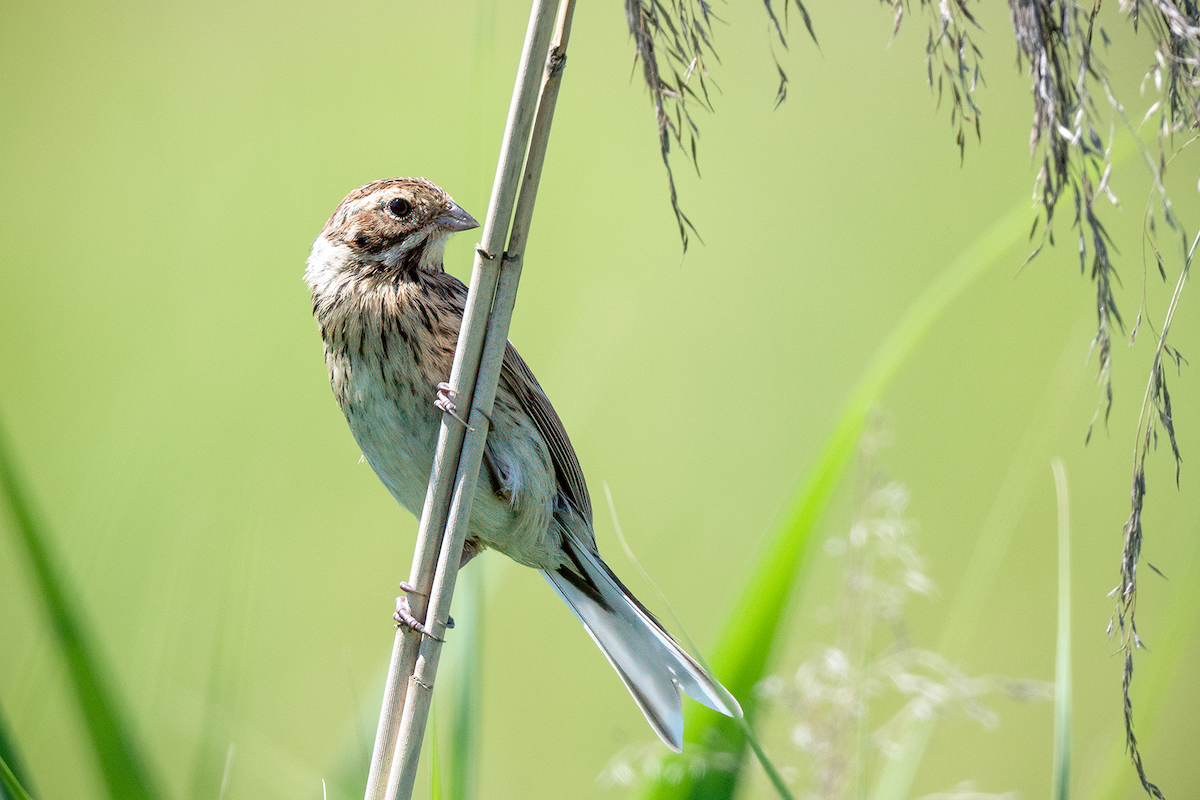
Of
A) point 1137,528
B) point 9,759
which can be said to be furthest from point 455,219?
point 1137,528

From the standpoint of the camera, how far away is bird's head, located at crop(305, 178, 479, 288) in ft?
4.54

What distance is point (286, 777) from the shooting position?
234 centimetres

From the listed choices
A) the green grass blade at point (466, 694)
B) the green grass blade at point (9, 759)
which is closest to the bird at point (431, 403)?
the green grass blade at point (466, 694)

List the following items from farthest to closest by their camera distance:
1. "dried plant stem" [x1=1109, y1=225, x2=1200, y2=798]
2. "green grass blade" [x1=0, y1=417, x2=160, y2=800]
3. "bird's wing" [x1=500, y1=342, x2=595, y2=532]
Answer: "bird's wing" [x1=500, y1=342, x2=595, y2=532] < "green grass blade" [x1=0, y1=417, x2=160, y2=800] < "dried plant stem" [x1=1109, y1=225, x2=1200, y2=798]

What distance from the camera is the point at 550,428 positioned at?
1535mm

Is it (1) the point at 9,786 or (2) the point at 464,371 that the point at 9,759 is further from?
(2) the point at 464,371

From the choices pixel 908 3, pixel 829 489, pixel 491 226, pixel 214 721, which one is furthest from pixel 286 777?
pixel 908 3

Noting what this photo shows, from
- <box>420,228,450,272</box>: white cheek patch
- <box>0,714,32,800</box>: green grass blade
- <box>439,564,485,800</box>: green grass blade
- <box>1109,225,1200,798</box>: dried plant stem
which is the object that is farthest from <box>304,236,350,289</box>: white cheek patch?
<box>1109,225,1200,798</box>: dried plant stem

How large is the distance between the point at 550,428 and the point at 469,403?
610 millimetres

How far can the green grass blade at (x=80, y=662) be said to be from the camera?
930mm

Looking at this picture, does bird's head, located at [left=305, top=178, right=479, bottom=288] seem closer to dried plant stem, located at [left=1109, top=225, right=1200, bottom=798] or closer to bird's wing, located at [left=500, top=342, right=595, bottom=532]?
bird's wing, located at [left=500, top=342, right=595, bottom=532]

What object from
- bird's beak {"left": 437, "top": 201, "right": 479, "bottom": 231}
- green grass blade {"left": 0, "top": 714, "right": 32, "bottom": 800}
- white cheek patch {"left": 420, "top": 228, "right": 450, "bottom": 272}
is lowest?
green grass blade {"left": 0, "top": 714, "right": 32, "bottom": 800}

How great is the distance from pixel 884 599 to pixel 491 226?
42.1 inches

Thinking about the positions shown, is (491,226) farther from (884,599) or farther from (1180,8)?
(884,599)
